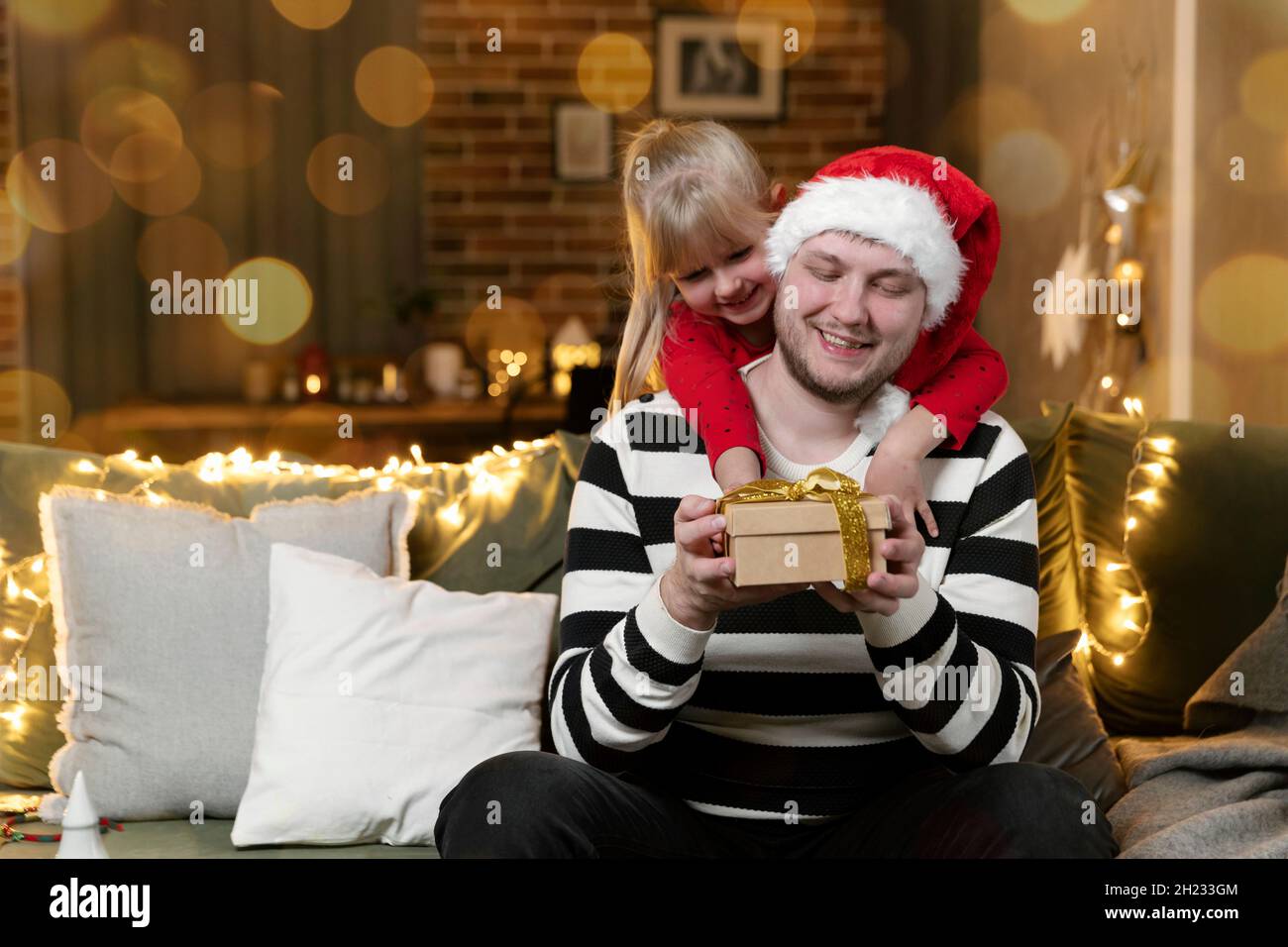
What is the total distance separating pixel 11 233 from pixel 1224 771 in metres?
4.21

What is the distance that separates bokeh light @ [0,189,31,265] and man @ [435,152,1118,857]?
3.57m

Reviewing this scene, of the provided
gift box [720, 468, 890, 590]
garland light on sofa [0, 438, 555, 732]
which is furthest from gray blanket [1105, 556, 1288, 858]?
garland light on sofa [0, 438, 555, 732]

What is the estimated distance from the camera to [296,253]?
455 cm

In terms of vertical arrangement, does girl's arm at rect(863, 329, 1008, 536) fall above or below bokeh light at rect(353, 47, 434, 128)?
below

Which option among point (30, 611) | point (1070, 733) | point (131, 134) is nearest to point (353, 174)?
point (131, 134)

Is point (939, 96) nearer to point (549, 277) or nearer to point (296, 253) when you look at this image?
point (549, 277)

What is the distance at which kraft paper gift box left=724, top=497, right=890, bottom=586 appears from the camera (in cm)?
109

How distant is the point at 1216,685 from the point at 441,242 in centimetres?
346

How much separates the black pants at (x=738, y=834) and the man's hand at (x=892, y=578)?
0.21m

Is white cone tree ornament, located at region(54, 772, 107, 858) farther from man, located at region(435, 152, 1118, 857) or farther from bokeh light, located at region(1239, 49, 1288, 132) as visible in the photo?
bokeh light, located at region(1239, 49, 1288, 132)

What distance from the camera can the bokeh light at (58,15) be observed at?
14.1 feet

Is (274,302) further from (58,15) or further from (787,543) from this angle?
(787,543)

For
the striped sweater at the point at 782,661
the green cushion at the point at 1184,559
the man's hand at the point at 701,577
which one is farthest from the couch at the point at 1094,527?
the man's hand at the point at 701,577

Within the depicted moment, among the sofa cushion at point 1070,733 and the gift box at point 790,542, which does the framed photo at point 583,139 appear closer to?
the sofa cushion at point 1070,733
